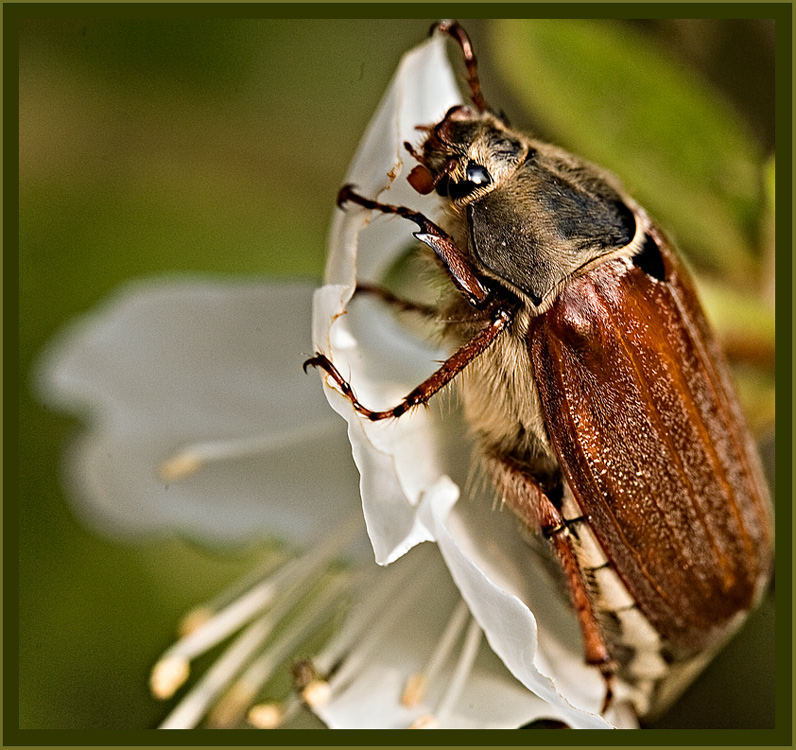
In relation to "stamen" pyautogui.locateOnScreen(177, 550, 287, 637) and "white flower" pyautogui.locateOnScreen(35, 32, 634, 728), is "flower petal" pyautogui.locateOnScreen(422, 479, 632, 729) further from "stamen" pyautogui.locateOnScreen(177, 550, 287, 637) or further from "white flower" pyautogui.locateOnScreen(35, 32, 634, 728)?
"stamen" pyautogui.locateOnScreen(177, 550, 287, 637)

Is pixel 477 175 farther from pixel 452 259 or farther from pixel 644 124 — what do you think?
pixel 644 124

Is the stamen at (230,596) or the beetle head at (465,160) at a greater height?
the beetle head at (465,160)

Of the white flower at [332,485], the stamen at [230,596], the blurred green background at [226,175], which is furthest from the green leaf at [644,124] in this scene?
the stamen at [230,596]

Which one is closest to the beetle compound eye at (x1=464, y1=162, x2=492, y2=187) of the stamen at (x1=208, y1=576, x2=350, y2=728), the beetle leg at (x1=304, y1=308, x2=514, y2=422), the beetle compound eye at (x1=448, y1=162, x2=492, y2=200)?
the beetle compound eye at (x1=448, y1=162, x2=492, y2=200)

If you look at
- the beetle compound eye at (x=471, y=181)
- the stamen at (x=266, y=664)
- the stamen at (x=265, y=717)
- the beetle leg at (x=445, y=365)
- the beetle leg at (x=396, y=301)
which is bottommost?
the stamen at (x=266, y=664)

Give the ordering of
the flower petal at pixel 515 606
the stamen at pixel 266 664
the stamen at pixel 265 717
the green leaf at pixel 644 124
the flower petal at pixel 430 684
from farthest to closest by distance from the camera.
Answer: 1. the green leaf at pixel 644 124
2. the stamen at pixel 266 664
3. the stamen at pixel 265 717
4. the flower petal at pixel 430 684
5. the flower petal at pixel 515 606

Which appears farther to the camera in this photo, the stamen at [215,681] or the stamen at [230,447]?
the stamen at [230,447]

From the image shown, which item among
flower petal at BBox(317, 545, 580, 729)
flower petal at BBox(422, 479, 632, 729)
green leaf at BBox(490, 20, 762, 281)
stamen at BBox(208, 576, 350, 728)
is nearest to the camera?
flower petal at BBox(422, 479, 632, 729)

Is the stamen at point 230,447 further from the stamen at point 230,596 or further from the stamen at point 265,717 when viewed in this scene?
the stamen at point 265,717
